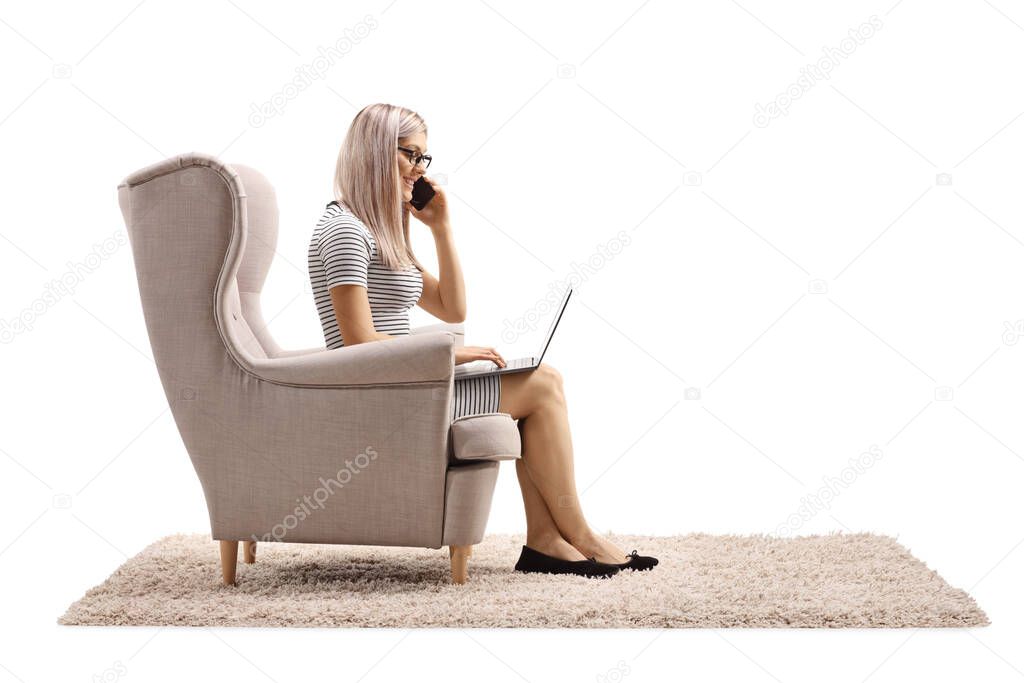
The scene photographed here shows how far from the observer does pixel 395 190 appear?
12.4ft

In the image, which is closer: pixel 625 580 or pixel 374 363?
pixel 374 363

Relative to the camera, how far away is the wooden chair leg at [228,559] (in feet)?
11.9

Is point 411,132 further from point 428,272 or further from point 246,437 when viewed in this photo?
point 246,437

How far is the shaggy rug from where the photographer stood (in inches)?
128

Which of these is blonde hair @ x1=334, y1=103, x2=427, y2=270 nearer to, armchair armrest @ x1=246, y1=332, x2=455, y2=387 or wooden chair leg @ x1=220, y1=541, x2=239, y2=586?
armchair armrest @ x1=246, y1=332, x2=455, y2=387

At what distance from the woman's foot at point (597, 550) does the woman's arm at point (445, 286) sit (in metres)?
0.87

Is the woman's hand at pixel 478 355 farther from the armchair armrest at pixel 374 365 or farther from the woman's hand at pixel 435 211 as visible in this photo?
the woman's hand at pixel 435 211

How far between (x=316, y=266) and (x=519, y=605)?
1.20 metres

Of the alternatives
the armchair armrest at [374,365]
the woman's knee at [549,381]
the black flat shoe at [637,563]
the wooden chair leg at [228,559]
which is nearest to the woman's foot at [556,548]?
the black flat shoe at [637,563]

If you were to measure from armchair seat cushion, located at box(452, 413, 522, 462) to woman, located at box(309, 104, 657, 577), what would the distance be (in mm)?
123

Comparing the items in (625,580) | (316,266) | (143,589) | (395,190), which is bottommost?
(143,589)

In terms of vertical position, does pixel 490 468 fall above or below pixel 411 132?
below

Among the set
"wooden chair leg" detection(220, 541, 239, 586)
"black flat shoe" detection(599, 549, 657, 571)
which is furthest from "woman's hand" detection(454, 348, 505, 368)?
"wooden chair leg" detection(220, 541, 239, 586)

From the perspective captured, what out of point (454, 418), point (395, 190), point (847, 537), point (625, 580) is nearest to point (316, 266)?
point (395, 190)
